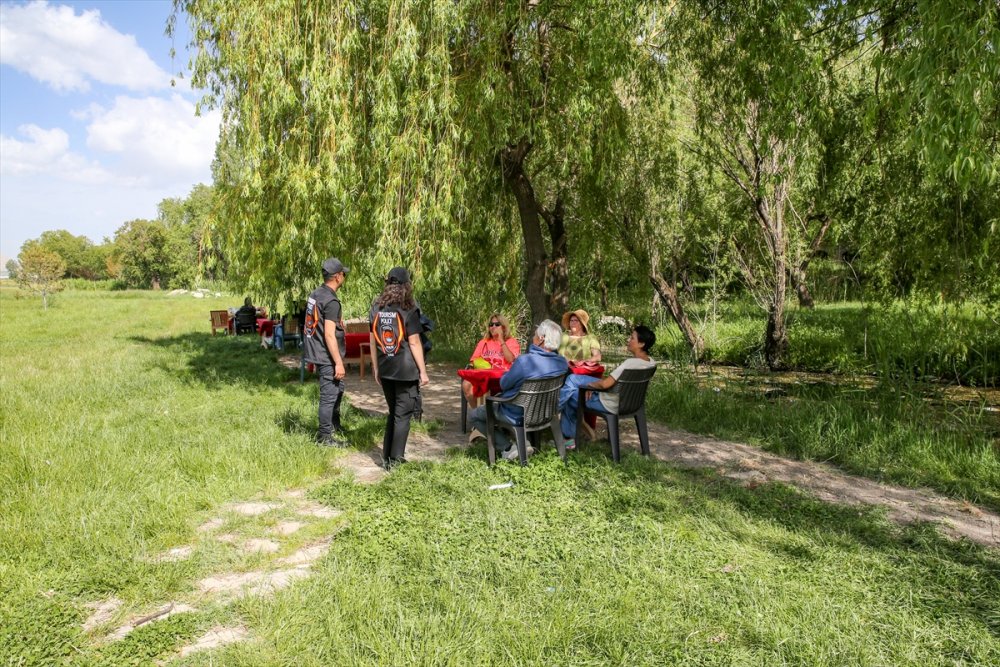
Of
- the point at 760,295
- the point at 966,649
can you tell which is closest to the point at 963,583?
the point at 966,649

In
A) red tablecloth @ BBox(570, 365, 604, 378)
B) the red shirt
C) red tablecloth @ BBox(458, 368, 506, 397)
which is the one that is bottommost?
red tablecloth @ BBox(458, 368, 506, 397)

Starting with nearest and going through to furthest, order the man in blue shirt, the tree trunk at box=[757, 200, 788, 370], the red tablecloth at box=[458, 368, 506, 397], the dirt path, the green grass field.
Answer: the green grass field
the dirt path
the man in blue shirt
the red tablecloth at box=[458, 368, 506, 397]
the tree trunk at box=[757, 200, 788, 370]

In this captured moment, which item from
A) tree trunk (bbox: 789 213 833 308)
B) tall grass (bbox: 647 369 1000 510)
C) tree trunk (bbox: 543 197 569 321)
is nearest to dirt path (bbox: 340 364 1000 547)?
tall grass (bbox: 647 369 1000 510)

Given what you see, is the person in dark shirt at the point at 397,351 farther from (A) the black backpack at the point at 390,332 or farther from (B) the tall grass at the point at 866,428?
(B) the tall grass at the point at 866,428

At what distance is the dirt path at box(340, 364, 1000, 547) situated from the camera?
491cm

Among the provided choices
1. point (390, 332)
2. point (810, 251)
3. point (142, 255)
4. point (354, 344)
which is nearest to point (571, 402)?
point (390, 332)

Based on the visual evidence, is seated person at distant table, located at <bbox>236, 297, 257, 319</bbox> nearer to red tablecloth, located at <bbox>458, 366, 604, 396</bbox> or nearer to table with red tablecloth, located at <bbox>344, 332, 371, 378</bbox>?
table with red tablecloth, located at <bbox>344, 332, 371, 378</bbox>

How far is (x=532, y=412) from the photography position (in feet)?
18.9

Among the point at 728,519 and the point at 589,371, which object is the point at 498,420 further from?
the point at 728,519

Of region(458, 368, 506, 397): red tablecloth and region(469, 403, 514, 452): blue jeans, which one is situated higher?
region(458, 368, 506, 397): red tablecloth

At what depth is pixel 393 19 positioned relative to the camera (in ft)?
26.7

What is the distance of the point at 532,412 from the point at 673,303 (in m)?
8.47

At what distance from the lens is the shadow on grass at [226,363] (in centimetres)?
1096

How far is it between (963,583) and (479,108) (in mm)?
6720
